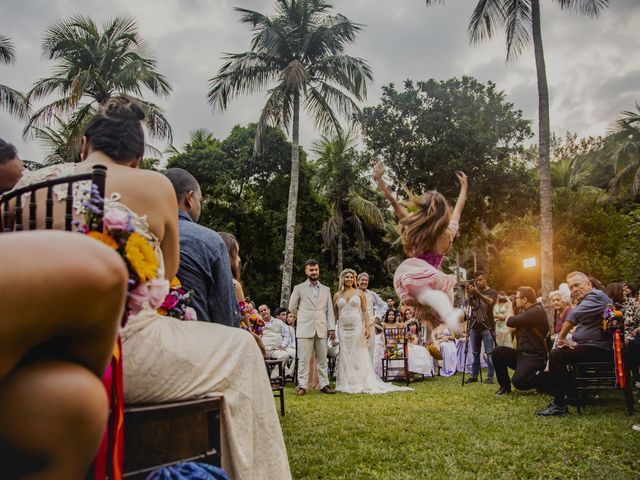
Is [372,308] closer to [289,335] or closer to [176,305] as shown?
[289,335]

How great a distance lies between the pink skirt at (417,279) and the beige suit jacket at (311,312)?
5130 mm

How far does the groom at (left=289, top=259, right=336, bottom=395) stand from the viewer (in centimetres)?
1116

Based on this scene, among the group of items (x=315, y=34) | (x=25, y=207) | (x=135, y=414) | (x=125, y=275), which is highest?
(x=315, y=34)

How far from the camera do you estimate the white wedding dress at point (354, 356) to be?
1142 centimetres

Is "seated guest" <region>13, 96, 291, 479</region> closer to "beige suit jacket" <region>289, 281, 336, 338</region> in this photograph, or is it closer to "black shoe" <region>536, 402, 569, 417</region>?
"black shoe" <region>536, 402, 569, 417</region>

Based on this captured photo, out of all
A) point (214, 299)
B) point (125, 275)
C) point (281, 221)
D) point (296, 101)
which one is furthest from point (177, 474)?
point (281, 221)

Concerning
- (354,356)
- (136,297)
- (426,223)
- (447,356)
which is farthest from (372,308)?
(136,297)

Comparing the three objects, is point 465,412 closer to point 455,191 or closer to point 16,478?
point 16,478

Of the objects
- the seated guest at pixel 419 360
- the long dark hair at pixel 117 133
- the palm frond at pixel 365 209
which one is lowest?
the seated guest at pixel 419 360

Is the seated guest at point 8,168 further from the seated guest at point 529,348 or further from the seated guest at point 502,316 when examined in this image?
the seated guest at point 502,316

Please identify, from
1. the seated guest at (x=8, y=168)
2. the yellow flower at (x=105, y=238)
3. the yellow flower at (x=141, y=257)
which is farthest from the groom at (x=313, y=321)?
the yellow flower at (x=105, y=238)

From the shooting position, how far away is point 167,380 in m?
2.28

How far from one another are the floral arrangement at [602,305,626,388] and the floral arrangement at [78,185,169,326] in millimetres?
7226

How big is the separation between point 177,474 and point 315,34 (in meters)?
21.3
